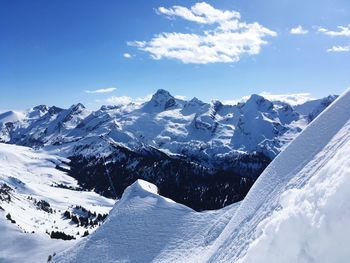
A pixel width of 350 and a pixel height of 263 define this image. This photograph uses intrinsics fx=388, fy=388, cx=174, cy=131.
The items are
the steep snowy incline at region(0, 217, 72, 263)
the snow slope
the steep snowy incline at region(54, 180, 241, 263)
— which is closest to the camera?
the snow slope

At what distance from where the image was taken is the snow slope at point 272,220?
1096cm

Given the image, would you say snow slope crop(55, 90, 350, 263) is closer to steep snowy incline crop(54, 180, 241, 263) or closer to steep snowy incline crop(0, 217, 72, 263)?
steep snowy incline crop(54, 180, 241, 263)

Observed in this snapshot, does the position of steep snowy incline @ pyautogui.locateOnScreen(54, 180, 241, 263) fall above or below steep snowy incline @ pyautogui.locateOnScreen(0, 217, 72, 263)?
above

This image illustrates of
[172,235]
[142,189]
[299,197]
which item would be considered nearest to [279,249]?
[299,197]

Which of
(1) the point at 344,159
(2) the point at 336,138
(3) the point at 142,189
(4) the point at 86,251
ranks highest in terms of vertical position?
(2) the point at 336,138

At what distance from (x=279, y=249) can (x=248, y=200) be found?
15.7 m

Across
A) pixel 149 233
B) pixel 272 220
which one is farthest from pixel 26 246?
pixel 272 220

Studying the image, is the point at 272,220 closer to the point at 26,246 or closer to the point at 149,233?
the point at 149,233

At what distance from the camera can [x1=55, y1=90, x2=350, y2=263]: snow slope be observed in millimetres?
10961

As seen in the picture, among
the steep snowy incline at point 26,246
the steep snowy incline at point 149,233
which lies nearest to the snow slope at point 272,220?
the steep snowy incline at point 149,233

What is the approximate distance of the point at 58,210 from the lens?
192m

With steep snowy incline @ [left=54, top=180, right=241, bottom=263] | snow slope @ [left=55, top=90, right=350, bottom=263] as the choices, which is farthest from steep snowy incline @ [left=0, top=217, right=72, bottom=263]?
snow slope @ [left=55, top=90, right=350, bottom=263]

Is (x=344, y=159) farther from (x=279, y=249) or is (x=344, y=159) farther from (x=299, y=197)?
(x=279, y=249)

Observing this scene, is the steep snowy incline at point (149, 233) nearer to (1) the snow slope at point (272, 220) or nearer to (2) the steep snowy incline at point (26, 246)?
(1) the snow slope at point (272, 220)
